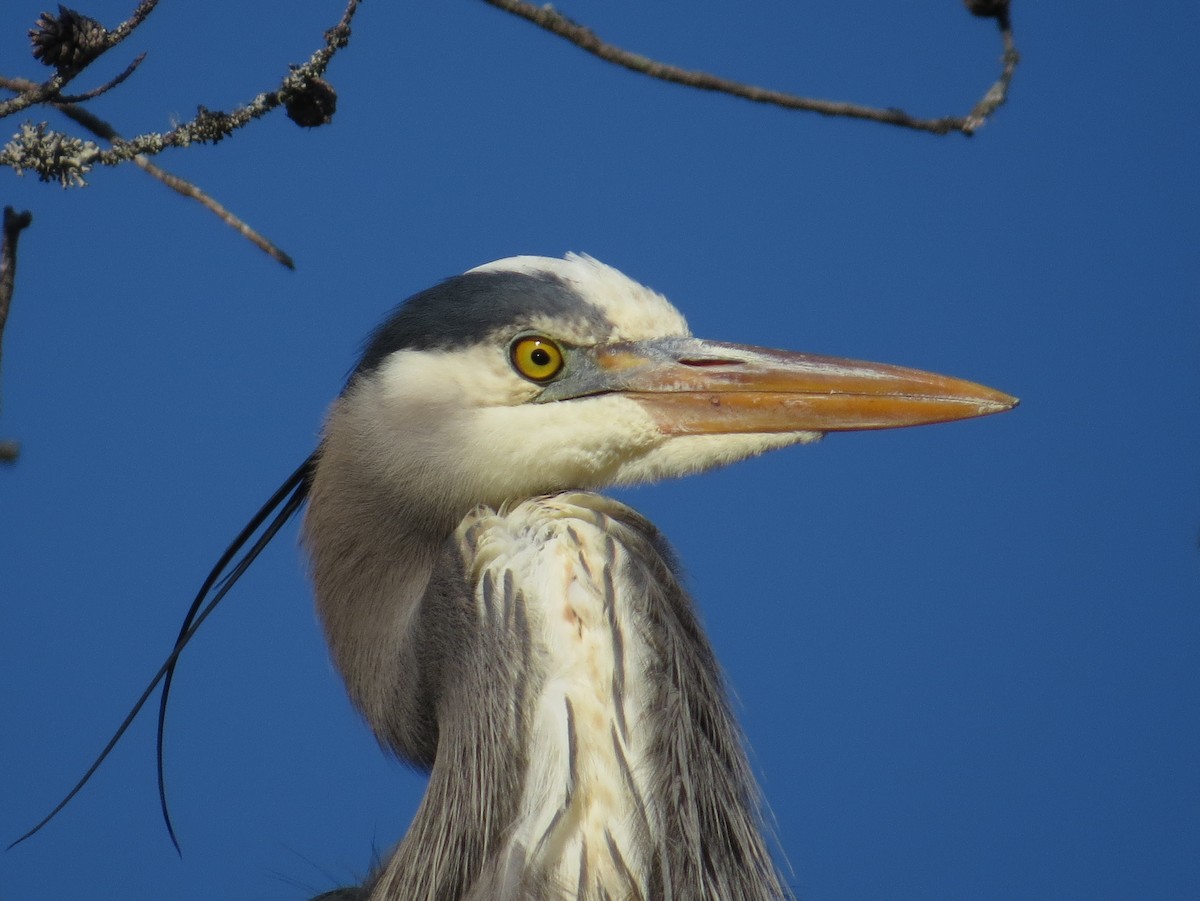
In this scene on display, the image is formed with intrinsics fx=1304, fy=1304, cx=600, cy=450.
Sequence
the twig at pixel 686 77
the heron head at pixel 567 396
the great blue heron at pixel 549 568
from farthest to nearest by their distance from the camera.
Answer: the heron head at pixel 567 396 < the great blue heron at pixel 549 568 < the twig at pixel 686 77

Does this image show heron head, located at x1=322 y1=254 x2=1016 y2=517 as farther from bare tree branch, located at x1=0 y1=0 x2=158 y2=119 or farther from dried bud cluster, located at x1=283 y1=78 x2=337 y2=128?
bare tree branch, located at x1=0 y1=0 x2=158 y2=119

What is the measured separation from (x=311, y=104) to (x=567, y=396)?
0.56 m

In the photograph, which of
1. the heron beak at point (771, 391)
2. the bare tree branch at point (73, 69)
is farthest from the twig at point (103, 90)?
the heron beak at point (771, 391)

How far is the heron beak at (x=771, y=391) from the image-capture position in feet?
5.40

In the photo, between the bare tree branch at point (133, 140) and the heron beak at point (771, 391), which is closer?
the bare tree branch at point (133, 140)

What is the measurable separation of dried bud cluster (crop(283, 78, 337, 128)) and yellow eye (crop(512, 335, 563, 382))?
1.60ft

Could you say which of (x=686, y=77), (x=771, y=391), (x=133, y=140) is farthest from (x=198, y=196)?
(x=771, y=391)

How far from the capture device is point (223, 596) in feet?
5.78

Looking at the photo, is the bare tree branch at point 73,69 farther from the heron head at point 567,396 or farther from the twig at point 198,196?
the heron head at point 567,396

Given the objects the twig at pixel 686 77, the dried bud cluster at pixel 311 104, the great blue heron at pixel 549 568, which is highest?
the twig at pixel 686 77

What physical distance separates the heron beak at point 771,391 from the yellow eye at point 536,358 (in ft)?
0.19

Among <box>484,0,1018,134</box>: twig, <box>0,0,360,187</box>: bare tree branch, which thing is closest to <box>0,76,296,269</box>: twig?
<box>0,0,360,187</box>: bare tree branch

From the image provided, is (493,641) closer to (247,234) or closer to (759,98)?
(247,234)

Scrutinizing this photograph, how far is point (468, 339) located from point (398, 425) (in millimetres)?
139
